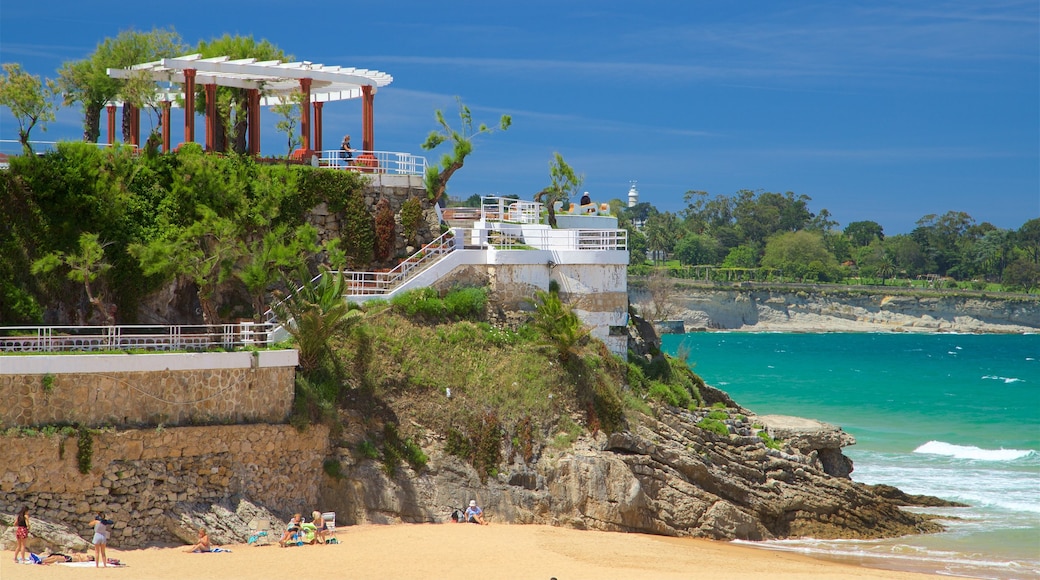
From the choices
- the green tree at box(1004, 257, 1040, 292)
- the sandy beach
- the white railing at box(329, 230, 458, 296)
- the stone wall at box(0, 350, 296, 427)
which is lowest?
the sandy beach

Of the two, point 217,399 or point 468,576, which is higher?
point 217,399

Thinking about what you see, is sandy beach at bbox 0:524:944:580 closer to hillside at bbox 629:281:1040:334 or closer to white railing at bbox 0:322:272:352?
white railing at bbox 0:322:272:352

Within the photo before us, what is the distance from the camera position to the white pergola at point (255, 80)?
31.3m

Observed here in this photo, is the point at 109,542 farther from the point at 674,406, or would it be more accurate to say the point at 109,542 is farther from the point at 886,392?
the point at 886,392

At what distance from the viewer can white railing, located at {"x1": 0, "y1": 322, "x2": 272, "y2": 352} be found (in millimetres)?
23781

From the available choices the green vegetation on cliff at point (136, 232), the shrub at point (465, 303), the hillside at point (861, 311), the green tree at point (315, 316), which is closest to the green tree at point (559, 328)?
the shrub at point (465, 303)

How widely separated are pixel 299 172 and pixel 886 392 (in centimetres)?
5080

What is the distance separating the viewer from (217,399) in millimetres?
24516

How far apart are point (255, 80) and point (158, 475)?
1374 cm

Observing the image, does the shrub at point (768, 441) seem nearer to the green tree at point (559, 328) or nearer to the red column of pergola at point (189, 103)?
the green tree at point (559, 328)

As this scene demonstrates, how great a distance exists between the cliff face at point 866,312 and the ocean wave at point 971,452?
327 feet

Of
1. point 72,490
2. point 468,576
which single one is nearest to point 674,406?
point 468,576

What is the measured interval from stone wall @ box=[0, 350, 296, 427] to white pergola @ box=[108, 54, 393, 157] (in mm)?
9002

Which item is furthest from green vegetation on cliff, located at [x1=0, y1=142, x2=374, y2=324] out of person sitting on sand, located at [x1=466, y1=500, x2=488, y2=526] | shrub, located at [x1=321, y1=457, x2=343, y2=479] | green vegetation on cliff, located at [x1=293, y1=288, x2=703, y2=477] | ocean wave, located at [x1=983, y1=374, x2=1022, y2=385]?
ocean wave, located at [x1=983, y1=374, x2=1022, y2=385]
